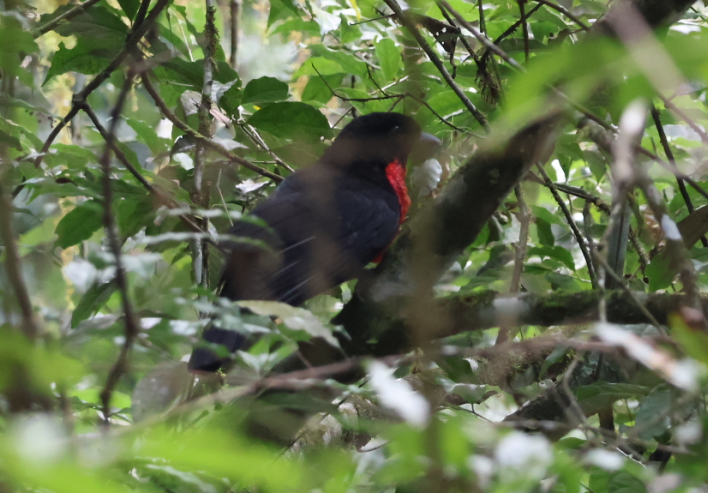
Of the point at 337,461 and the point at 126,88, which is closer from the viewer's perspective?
the point at 126,88

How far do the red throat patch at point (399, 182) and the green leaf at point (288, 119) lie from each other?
64cm

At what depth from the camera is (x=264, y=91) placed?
8.16 feet

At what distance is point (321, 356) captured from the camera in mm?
1794

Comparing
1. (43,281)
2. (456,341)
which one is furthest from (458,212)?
(43,281)

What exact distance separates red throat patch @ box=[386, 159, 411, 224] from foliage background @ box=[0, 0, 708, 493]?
265 mm

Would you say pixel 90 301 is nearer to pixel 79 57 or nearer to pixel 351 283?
pixel 79 57

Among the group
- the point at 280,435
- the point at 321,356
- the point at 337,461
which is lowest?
the point at 280,435

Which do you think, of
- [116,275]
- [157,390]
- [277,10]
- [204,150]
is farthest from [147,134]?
[116,275]

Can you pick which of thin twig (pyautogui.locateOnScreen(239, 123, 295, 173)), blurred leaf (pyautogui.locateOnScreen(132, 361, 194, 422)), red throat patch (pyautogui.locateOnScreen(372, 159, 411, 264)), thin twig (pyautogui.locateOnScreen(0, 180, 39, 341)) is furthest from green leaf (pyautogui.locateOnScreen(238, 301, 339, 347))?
red throat patch (pyautogui.locateOnScreen(372, 159, 411, 264))

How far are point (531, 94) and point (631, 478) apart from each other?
44.0 inches

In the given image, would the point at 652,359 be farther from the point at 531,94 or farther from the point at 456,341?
the point at 456,341

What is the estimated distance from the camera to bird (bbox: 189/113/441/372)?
2.37m

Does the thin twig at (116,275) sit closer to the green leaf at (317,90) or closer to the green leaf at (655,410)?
the green leaf at (655,410)

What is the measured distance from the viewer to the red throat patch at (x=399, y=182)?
3160mm
